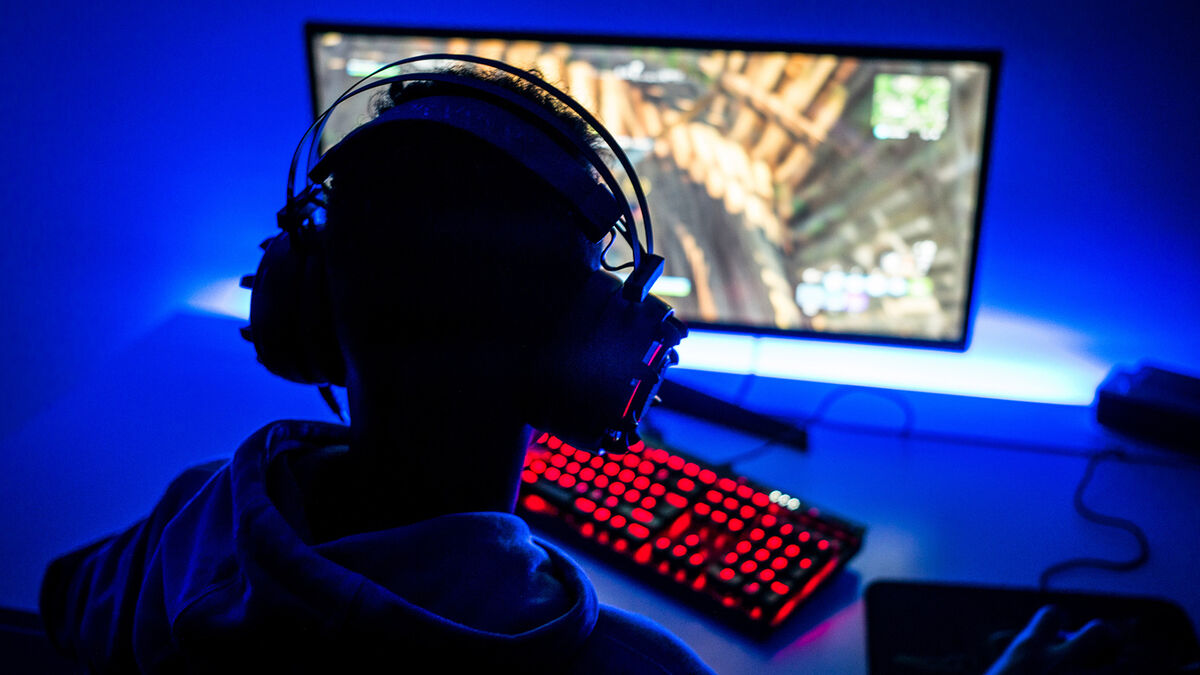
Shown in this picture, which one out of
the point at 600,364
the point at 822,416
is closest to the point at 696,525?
the point at 822,416

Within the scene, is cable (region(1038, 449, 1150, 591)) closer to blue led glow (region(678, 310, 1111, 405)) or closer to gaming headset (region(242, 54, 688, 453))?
blue led glow (region(678, 310, 1111, 405))

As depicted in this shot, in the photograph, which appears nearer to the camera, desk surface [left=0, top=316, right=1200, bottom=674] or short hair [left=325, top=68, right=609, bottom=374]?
short hair [left=325, top=68, right=609, bottom=374]

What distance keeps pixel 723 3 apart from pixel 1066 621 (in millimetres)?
865

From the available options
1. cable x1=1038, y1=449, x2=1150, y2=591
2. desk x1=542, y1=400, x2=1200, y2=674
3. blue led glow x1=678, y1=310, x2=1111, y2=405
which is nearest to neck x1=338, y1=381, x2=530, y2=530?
desk x1=542, y1=400, x2=1200, y2=674

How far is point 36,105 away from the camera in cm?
156

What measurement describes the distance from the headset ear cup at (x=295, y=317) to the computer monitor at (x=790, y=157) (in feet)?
1.90

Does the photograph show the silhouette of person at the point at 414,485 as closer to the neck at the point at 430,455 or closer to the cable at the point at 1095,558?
the neck at the point at 430,455

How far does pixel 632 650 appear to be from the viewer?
635 mm

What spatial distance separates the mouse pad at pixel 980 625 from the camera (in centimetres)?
87

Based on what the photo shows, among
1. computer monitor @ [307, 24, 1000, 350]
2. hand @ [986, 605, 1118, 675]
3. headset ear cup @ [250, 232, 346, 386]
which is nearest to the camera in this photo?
headset ear cup @ [250, 232, 346, 386]

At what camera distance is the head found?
57 cm

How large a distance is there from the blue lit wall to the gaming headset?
770 millimetres

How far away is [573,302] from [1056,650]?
57 cm

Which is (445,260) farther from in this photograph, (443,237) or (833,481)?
(833,481)
